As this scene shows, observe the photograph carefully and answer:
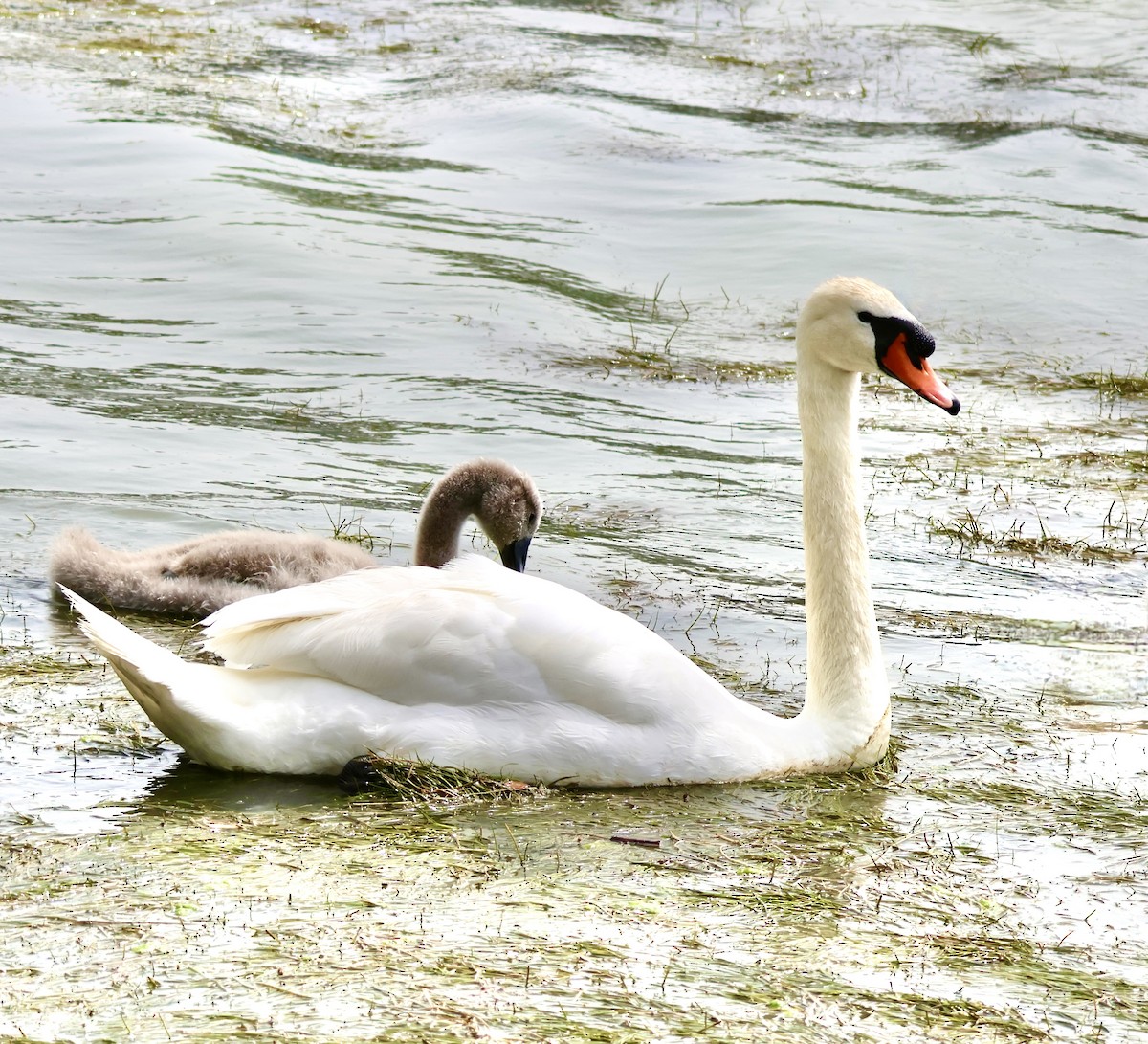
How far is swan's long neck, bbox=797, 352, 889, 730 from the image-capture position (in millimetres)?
5555

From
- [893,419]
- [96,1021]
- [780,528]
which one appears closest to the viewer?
[96,1021]

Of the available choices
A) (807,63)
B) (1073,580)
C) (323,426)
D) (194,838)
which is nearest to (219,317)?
(323,426)

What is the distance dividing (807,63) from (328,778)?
18.2 metres

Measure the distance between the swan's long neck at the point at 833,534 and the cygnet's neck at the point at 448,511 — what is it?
1.73m

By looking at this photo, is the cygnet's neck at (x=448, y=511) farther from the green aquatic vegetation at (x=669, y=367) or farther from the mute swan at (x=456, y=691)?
the green aquatic vegetation at (x=669, y=367)

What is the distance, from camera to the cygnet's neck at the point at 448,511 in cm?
714

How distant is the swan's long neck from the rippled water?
15.4 inches

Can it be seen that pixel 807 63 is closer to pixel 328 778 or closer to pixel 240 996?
pixel 328 778

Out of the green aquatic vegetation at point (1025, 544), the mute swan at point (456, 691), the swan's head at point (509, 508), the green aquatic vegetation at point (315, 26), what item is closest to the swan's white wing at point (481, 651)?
the mute swan at point (456, 691)

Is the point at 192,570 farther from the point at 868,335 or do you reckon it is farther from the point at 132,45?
the point at 132,45

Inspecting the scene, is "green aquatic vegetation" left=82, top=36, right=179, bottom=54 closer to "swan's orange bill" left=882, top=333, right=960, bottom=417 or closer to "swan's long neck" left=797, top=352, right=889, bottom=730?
"swan's long neck" left=797, top=352, right=889, bottom=730

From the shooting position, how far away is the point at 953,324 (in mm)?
13523

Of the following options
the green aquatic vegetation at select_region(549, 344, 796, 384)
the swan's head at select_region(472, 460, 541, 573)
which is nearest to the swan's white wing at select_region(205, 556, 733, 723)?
the swan's head at select_region(472, 460, 541, 573)

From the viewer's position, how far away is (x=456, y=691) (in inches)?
201
